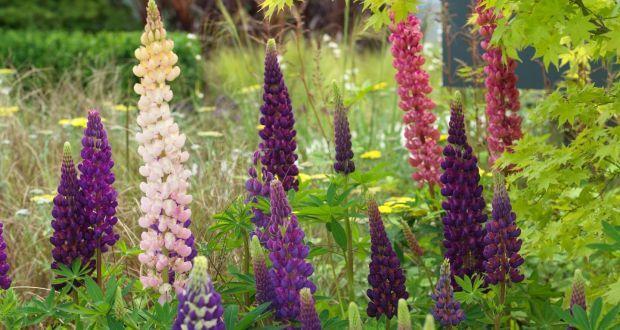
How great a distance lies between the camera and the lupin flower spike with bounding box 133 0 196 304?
9.39ft

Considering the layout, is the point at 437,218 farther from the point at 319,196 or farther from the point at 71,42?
the point at 71,42

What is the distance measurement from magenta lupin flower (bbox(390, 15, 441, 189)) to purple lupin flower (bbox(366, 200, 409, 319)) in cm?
182

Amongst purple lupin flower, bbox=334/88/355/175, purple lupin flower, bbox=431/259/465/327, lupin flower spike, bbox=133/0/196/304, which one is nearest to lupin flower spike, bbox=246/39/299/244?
purple lupin flower, bbox=334/88/355/175

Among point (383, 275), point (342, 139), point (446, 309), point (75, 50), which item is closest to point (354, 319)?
point (446, 309)

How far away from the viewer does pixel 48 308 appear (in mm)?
2793

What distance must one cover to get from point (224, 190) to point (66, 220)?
2406 mm

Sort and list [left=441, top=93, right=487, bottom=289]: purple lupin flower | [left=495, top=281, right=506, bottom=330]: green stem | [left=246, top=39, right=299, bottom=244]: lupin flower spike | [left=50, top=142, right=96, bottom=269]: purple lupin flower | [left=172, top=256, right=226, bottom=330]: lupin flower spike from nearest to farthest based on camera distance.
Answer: [left=172, top=256, right=226, bottom=330]: lupin flower spike
[left=495, top=281, right=506, bottom=330]: green stem
[left=50, top=142, right=96, bottom=269]: purple lupin flower
[left=441, top=93, right=487, bottom=289]: purple lupin flower
[left=246, top=39, right=299, bottom=244]: lupin flower spike

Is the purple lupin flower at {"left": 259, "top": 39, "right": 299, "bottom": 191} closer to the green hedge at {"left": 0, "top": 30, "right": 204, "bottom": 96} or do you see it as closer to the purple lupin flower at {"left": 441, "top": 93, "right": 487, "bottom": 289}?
the purple lupin flower at {"left": 441, "top": 93, "right": 487, "bottom": 289}

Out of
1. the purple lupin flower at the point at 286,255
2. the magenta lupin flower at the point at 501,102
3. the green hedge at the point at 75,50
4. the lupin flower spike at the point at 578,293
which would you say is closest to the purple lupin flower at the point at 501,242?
the lupin flower spike at the point at 578,293

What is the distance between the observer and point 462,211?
10.5ft

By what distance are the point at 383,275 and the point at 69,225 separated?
1098mm

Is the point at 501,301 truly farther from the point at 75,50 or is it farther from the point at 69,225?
the point at 75,50

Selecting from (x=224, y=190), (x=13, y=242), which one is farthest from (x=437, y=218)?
(x=13, y=242)

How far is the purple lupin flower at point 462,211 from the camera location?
318cm
